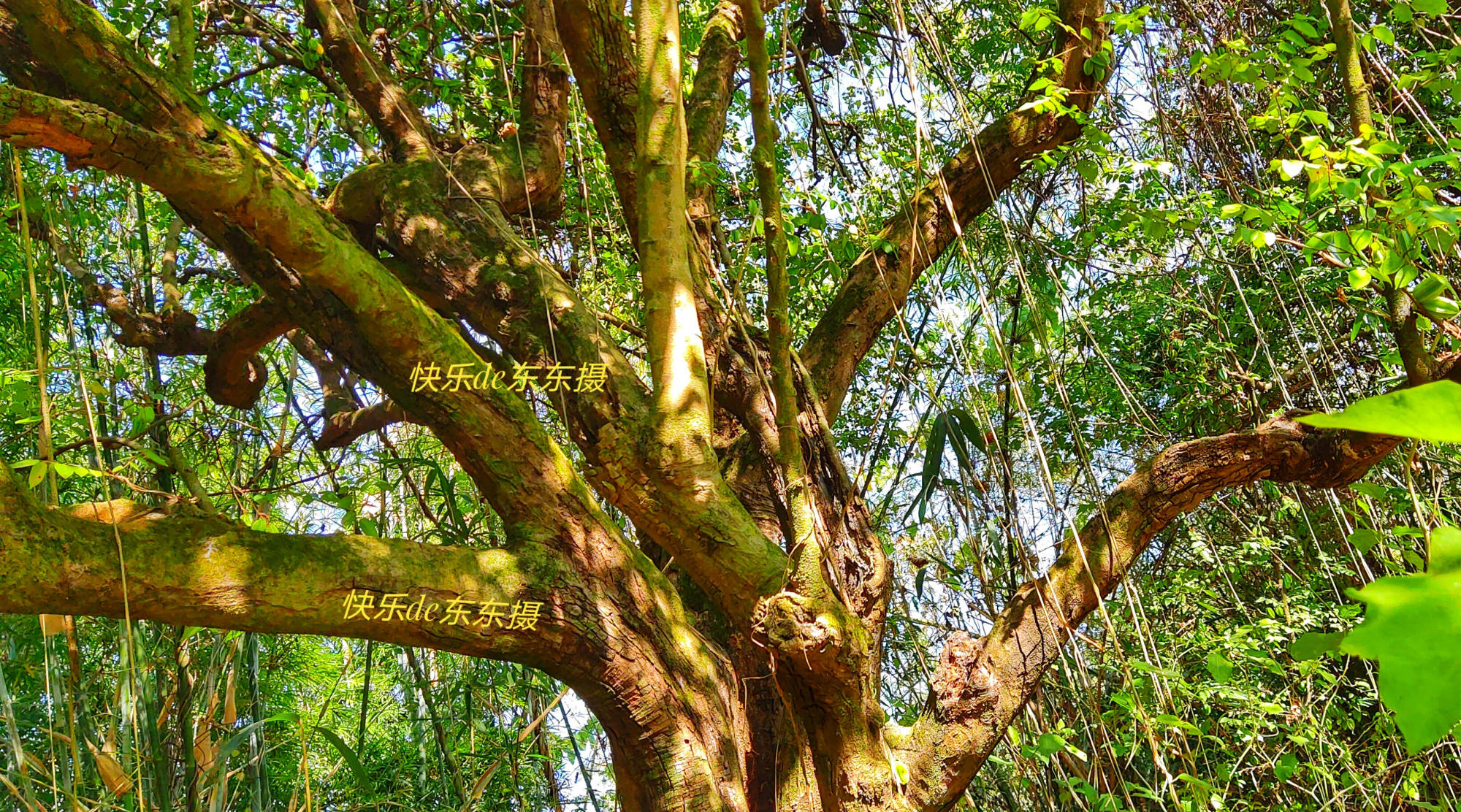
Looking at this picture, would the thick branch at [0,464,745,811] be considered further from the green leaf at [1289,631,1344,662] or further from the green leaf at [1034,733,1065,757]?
the green leaf at [1289,631,1344,662]

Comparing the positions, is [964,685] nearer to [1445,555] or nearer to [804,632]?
[804,632]

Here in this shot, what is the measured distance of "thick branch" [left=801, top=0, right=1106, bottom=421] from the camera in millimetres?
2314

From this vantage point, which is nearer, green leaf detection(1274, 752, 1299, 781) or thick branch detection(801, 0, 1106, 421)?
green leaf detection(1274, 752, 1299, 781)

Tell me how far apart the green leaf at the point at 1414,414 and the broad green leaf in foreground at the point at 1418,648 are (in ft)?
0.14

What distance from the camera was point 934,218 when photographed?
2.40m

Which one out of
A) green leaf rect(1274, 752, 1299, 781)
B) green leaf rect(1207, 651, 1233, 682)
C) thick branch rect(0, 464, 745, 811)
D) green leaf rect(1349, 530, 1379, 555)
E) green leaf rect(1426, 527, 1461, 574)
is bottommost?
green leaf rect(1274, 752, 1299, 781)

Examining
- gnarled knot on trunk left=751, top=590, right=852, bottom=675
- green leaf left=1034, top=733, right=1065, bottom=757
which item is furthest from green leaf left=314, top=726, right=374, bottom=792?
green leaf left=1034, top=733, right=1065, bottom=757

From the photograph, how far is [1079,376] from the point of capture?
11.0 feet

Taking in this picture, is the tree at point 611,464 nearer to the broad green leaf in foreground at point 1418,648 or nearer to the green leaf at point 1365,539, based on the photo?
the green leaf at point 1365,539

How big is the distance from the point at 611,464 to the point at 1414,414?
141 centimetres

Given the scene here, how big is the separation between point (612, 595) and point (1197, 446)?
115 cm

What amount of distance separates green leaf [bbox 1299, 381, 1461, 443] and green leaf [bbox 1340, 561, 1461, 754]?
49 millimetres

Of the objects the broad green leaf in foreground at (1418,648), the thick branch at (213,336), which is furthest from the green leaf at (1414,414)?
the thick branch at (213,336)

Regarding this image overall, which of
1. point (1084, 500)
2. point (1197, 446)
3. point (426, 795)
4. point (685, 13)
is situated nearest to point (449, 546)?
point (1197, 446)
